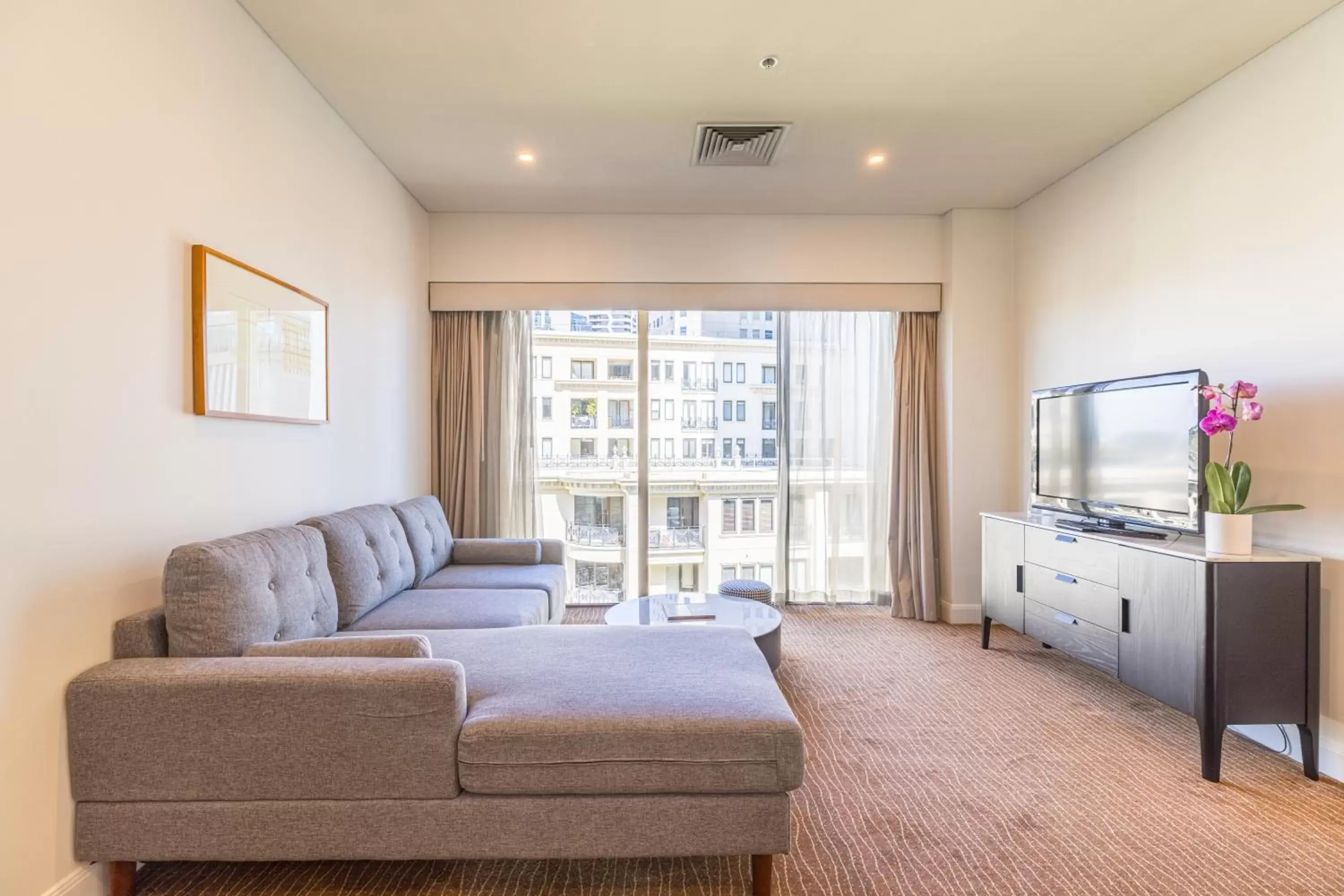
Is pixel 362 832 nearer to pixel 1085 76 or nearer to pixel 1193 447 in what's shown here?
pixel 1193 447

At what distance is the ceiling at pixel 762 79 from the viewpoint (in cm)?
233

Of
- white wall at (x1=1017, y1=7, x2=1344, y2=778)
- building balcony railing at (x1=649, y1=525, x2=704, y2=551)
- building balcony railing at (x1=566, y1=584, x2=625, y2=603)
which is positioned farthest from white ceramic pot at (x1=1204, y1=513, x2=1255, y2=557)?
building balcony railing at (x1=566, y1=584, x2=625, y2=603)

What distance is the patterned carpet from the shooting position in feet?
5.74

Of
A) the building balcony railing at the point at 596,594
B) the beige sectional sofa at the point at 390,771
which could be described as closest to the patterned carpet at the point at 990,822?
the beige sectional sofa at the point at 390,771

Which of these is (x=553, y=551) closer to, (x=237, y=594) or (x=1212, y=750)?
(x=237, y=594)

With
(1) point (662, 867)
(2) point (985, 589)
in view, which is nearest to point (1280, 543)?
(2) point (985, 589)

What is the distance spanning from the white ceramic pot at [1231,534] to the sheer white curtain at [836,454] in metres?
2.26

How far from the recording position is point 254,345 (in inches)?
91.6

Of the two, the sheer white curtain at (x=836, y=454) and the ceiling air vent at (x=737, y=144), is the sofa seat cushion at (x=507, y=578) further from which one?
the ceiling air vent at (x=737, y=144)

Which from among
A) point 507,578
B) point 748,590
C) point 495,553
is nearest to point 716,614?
point 748,590

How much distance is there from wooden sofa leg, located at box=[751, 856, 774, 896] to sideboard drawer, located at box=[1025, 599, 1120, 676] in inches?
75.9

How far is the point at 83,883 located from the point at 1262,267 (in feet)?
13.9

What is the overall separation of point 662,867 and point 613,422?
314 cm

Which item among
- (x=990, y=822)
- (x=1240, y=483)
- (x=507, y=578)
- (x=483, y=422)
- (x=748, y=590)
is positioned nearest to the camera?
(x=990, y=822)
